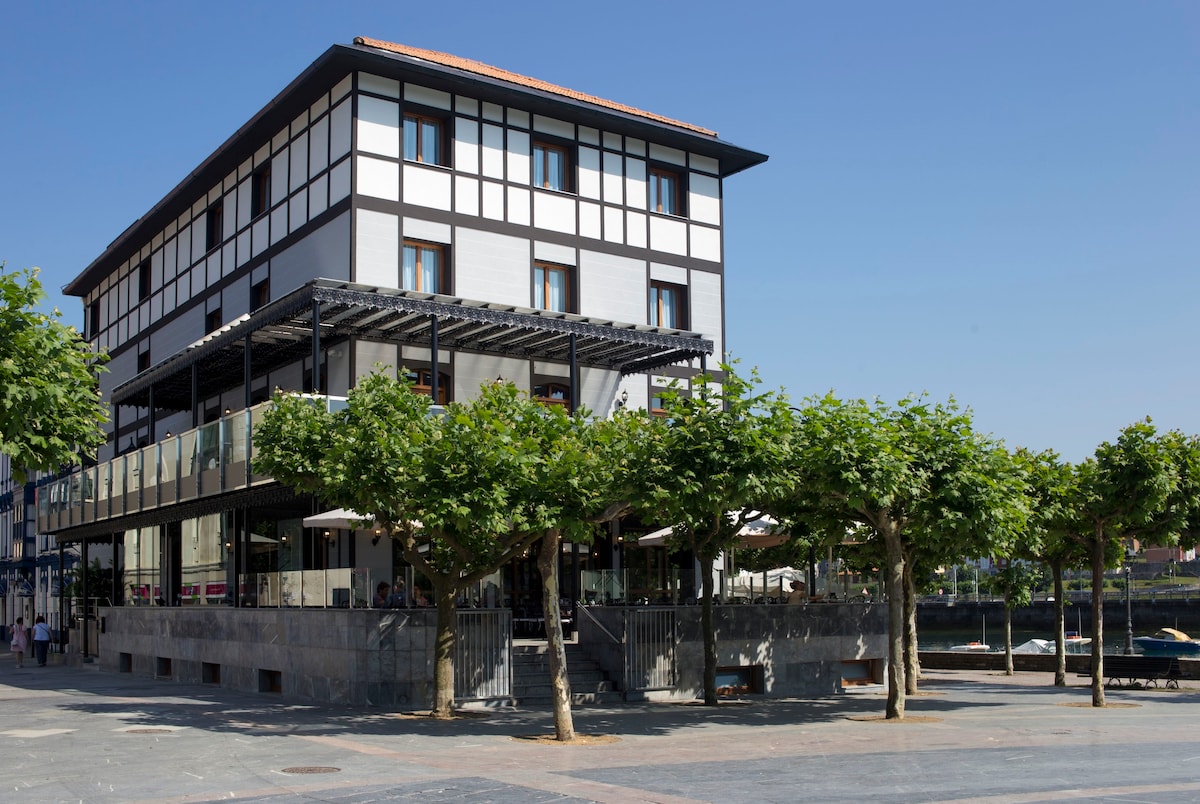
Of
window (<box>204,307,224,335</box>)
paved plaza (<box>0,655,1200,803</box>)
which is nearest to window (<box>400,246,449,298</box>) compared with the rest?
window (<box>204,307,224,335</box>)

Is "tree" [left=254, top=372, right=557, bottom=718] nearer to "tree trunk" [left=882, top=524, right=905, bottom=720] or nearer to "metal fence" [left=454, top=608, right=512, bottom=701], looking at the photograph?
"metal fence" [left=454, top=608, right=512, bottom=701]

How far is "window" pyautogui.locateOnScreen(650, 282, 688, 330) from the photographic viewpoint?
35.1m

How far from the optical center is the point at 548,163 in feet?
110

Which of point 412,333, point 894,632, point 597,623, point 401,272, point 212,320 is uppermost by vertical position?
point 401,272

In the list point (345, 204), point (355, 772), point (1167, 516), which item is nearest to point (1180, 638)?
→ point (1167, 516)

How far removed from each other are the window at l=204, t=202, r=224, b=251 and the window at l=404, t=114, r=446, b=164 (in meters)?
9.14

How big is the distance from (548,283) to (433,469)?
45.6 ft

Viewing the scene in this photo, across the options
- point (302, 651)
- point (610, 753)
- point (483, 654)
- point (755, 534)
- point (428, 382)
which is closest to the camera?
point (610, 753)

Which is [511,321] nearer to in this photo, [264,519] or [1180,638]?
[264,519]

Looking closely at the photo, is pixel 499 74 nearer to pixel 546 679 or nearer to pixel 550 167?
pixel 550 167

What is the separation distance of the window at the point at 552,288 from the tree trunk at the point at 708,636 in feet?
32.0

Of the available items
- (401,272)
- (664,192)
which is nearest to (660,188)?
(664,192)

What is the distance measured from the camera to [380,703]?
23484 mm

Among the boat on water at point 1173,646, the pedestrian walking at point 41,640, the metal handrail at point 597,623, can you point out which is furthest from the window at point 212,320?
the boat on water at point 1173,646
